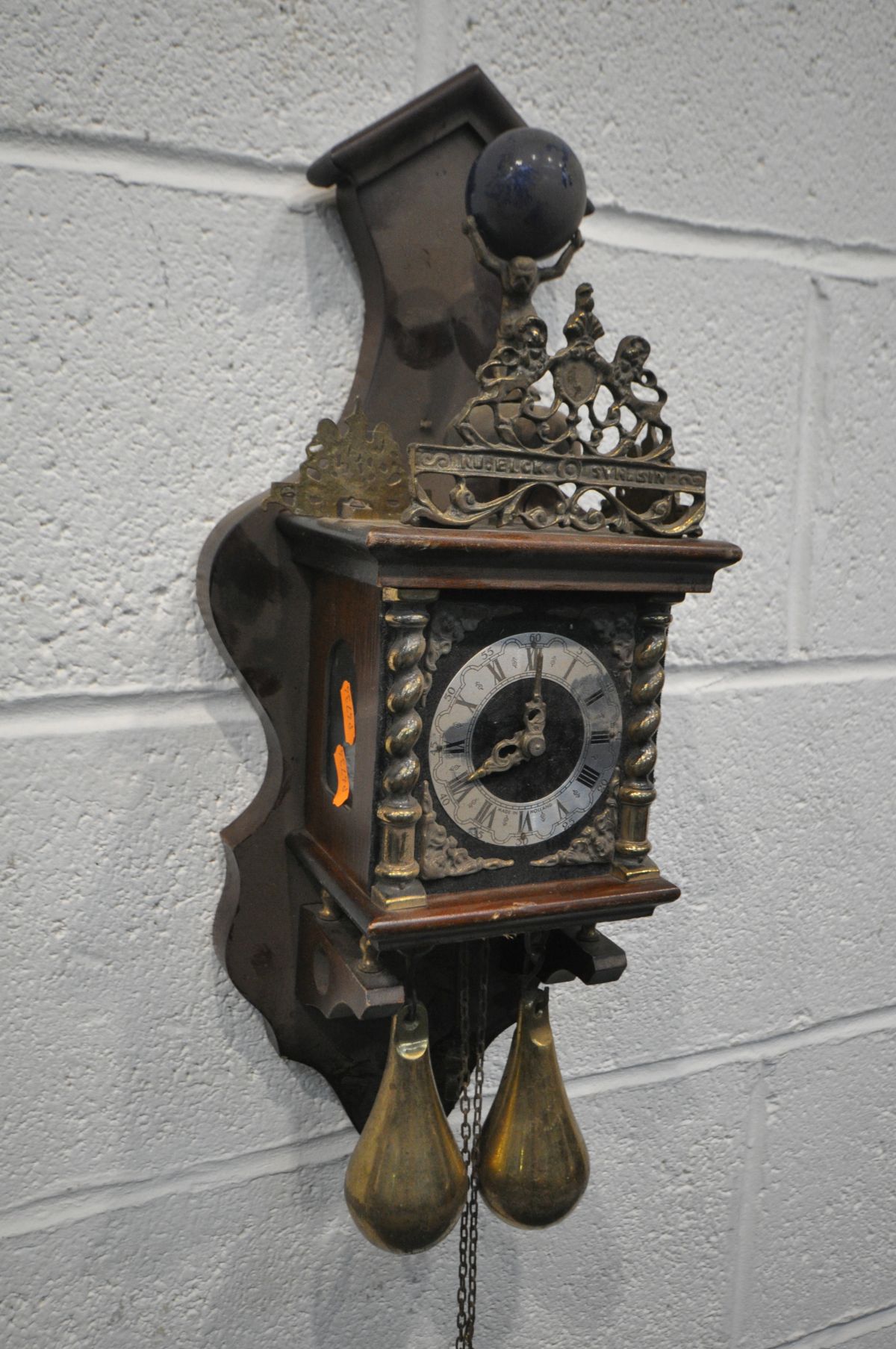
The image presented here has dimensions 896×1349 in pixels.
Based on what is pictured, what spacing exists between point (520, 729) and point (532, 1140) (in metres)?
0.24

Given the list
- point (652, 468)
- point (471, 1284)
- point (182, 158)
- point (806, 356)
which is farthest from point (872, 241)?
point (471, 1284)

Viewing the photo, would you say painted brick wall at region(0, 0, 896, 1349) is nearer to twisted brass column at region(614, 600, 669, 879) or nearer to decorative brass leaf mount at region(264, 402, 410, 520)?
decorative brass leaf mount at region(264, 402, 410, 520)

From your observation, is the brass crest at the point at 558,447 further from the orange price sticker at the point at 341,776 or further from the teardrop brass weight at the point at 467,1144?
the teardrop brass weight at the point at 467,1144

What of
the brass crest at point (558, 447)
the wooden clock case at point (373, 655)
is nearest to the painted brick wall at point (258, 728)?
the wooden clock case at point (373, 655)

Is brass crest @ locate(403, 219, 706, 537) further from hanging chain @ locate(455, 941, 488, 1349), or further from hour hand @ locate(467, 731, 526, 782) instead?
hanging chain @ locate(455, 941, 488, 1349)

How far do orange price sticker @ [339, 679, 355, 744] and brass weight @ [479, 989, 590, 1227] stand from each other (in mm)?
195

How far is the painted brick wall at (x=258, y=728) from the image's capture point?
53 centimetres

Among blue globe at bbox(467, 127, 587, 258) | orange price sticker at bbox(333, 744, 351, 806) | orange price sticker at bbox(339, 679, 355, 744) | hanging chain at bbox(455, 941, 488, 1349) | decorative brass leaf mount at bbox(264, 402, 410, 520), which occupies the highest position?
blue globe at bbox(467, 127, 587, 258)

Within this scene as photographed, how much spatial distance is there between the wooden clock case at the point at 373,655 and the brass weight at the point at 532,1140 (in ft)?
0.14

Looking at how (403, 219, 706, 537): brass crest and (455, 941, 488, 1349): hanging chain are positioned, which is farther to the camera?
(455, 941, 488, 1349): hanging chain

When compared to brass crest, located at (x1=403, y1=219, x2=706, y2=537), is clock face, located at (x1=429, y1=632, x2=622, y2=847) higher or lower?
lower

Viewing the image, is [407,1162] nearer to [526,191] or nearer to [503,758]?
[503,758]

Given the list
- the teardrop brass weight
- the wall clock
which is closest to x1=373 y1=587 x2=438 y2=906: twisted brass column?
the wall clock

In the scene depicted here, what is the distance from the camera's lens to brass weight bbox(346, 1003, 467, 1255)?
1.73 ft
